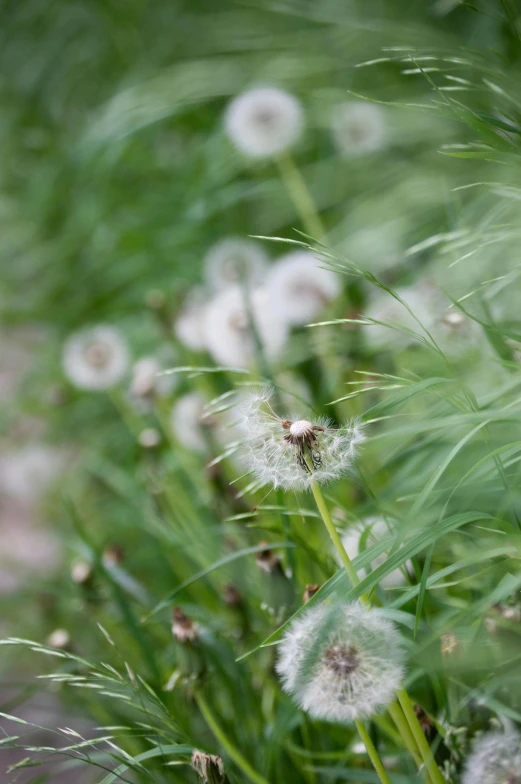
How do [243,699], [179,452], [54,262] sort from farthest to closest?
[54,262] < [179,452] < [243,699]

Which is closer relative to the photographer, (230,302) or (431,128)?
(230,302)

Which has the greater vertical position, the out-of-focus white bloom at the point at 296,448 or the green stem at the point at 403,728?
the out-of-focus white bloom at the point at 296,448

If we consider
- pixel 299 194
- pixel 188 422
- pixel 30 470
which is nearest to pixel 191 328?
pixel 188 422

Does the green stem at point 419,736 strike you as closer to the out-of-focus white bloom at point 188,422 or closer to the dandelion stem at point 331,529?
the dandelion stem at point 331,529

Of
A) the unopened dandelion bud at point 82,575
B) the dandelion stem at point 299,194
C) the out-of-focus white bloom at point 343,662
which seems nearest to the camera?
the out-of-focus white bloom at point 343,662

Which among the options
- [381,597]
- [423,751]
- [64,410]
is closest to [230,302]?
[381,597]

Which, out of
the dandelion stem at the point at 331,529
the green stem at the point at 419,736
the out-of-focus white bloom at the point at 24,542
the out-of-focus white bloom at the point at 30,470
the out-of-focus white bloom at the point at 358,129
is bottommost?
the out-of-focus white bloom at the point at 24,542

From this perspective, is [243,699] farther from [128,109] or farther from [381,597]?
[128,109]

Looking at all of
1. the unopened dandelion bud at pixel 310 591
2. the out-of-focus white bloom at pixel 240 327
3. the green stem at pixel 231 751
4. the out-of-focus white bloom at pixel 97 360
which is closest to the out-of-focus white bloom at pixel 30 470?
the out-of-focus white bloom at pixel 97 360
